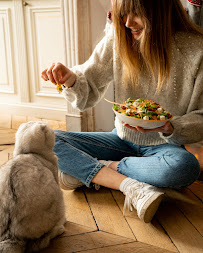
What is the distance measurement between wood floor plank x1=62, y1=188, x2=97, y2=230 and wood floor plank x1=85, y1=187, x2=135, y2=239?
23 millimetres

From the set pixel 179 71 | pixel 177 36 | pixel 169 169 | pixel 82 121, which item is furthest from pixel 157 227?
pixel 82 121

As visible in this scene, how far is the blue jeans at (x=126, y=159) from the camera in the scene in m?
1.23

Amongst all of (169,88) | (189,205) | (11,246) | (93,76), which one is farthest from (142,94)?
(11,246)

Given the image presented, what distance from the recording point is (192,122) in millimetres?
1205

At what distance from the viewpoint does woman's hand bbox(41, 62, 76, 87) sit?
3.90 feet

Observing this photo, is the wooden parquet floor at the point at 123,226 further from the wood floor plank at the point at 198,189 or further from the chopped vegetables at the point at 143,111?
the chopped vegetables at the point at 143,111

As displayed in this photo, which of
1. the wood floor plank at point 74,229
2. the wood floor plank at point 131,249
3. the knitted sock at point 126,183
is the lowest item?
the wood floor plank at point 131,249

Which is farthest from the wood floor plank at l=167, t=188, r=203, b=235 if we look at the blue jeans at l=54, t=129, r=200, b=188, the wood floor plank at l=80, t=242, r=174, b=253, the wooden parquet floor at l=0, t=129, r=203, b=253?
the wood floor plank at l=80, t=242, r=174, b=253

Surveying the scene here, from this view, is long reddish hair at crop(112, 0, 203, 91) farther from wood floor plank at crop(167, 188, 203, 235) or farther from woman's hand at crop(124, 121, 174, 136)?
wood floor plank at crop(167, 188, 203, 235)

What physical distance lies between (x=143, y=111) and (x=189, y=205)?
485mm

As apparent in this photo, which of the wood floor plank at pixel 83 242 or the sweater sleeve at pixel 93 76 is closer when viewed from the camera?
the wood floor plank at pixel 83 242

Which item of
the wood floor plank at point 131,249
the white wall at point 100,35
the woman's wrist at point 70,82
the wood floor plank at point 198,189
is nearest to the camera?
the wood floor plank at point 131,249

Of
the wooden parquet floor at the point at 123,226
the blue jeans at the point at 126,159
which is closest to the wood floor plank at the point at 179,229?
the wooden parquet floor at the point at 123,226

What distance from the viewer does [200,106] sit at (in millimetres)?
1263
